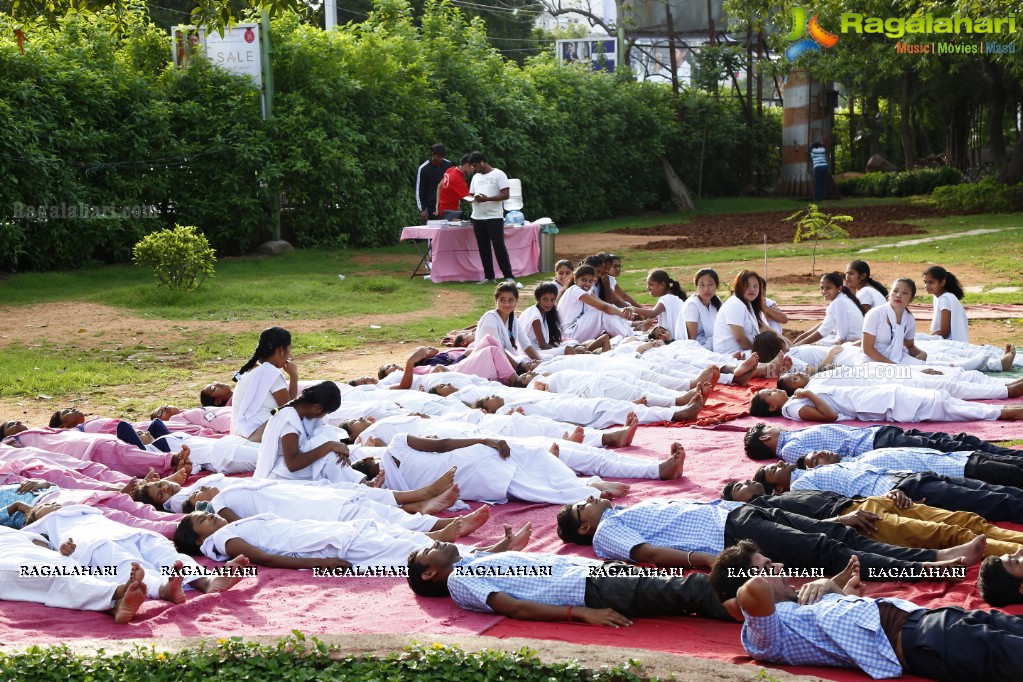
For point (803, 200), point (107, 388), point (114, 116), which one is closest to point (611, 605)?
point (107, 388)

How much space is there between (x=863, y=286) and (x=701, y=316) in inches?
56.7

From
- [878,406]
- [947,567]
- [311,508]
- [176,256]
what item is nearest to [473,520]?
[311,508]

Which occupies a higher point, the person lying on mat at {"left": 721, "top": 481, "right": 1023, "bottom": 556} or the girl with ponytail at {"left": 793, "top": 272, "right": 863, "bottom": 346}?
the girl with ponytail at {"left": 793, "top": 272, "right": 863, "bottom": 346}

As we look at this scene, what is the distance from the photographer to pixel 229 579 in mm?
4867

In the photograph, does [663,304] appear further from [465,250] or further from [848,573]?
[848,573]

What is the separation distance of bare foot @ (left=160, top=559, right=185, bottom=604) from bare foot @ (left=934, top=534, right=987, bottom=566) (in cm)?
315

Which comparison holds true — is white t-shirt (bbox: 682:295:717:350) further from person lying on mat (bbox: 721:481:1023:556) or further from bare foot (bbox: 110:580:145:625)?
bare foot (bbox: 110:580:145:625)

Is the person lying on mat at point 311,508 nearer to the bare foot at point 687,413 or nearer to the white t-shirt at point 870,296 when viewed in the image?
the bare foot at point 687,413

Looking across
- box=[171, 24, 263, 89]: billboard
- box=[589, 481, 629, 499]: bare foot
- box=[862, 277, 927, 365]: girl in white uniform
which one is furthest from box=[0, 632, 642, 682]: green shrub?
box=[171, 24, 263, 89]: billboard

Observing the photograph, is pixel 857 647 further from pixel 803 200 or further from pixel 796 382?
pixel 803 200

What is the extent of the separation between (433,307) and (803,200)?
18887 mm

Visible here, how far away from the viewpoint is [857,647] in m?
3.82

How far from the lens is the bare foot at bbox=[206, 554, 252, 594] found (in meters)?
4.81

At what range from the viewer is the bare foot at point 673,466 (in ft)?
20.6
